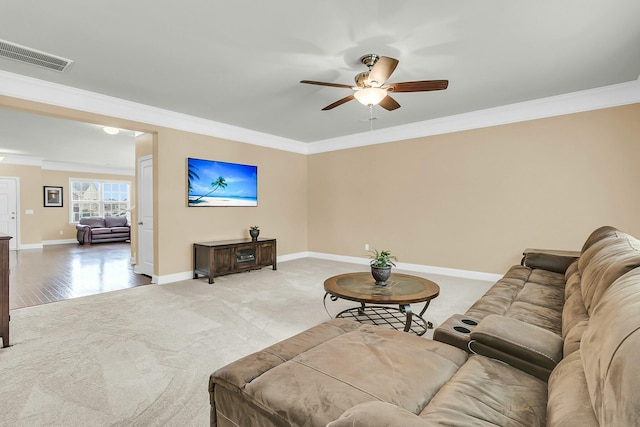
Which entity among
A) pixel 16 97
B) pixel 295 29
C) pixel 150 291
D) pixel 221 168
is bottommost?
pixel 150 291

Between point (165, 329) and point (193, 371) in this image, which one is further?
point (165, 329)

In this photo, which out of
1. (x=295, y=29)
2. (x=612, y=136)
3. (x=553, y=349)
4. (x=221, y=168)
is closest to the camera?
(x=553, y=349)

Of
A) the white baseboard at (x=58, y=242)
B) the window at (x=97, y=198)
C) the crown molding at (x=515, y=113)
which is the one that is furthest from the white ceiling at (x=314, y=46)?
the white baseboard at (x=58, y=242)

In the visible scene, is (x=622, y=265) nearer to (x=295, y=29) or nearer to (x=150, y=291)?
(x=295, y=29)

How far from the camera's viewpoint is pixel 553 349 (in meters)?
1.29

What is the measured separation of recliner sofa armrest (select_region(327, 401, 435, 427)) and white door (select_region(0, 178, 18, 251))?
11442mm

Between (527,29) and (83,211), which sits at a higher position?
(527,29)

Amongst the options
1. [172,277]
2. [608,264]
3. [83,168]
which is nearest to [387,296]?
[608,264]

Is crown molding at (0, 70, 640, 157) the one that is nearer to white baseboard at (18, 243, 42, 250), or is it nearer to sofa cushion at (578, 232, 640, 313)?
sofa cushion at (578, 232, 640, 313)

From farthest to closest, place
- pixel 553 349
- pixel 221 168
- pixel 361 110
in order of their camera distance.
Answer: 1. pixel 221 168
2. pixel 361 110
3. pixel 553 349

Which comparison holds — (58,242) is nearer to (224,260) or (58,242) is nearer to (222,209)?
(222,209)

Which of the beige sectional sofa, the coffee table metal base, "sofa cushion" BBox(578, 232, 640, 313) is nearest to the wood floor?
the coffee table metal base

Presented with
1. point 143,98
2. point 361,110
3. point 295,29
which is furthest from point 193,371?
point 361,110

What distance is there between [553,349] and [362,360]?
0.80m
